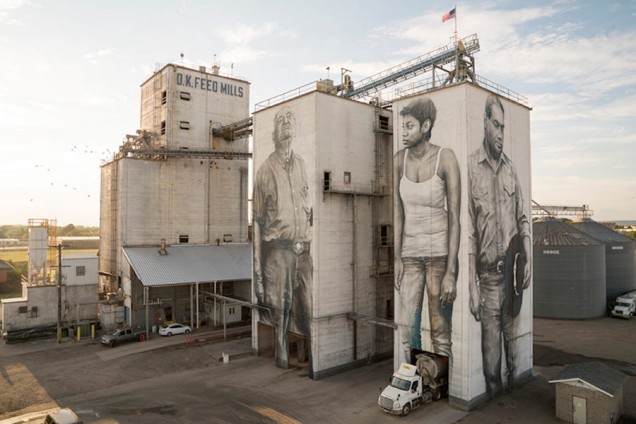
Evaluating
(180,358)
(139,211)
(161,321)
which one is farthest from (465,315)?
(139,211)

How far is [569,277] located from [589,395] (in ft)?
101

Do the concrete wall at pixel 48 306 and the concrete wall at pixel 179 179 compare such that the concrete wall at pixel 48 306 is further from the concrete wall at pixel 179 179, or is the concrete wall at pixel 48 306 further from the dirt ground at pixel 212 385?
the concrete wall at pixel 179 179

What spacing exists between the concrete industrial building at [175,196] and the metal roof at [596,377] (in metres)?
31.5

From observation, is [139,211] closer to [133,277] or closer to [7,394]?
[133,277]

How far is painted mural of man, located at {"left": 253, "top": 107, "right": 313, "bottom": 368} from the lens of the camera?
101 ft

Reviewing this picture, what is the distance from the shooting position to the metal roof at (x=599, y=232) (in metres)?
59.1

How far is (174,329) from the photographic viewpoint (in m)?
41.6

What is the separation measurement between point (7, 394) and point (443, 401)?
2724 centimetres

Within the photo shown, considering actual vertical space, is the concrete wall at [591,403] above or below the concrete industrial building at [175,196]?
below

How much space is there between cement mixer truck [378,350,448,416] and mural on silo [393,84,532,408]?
2.47ft

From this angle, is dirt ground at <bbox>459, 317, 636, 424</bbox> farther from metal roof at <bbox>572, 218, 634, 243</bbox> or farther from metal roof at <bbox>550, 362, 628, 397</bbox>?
metal roof at <bbox>572, 218, 634, 243</bbox>

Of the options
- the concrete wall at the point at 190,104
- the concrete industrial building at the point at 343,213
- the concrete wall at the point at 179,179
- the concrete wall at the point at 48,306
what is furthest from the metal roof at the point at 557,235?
the concrete wall at the point at 48,306

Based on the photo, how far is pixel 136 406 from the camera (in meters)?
24.8

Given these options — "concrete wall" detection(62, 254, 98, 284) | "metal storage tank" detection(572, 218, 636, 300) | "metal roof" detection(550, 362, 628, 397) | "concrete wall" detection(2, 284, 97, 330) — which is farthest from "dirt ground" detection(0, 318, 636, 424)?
"metal storage tank" detection(572, 218, 636, 300)
